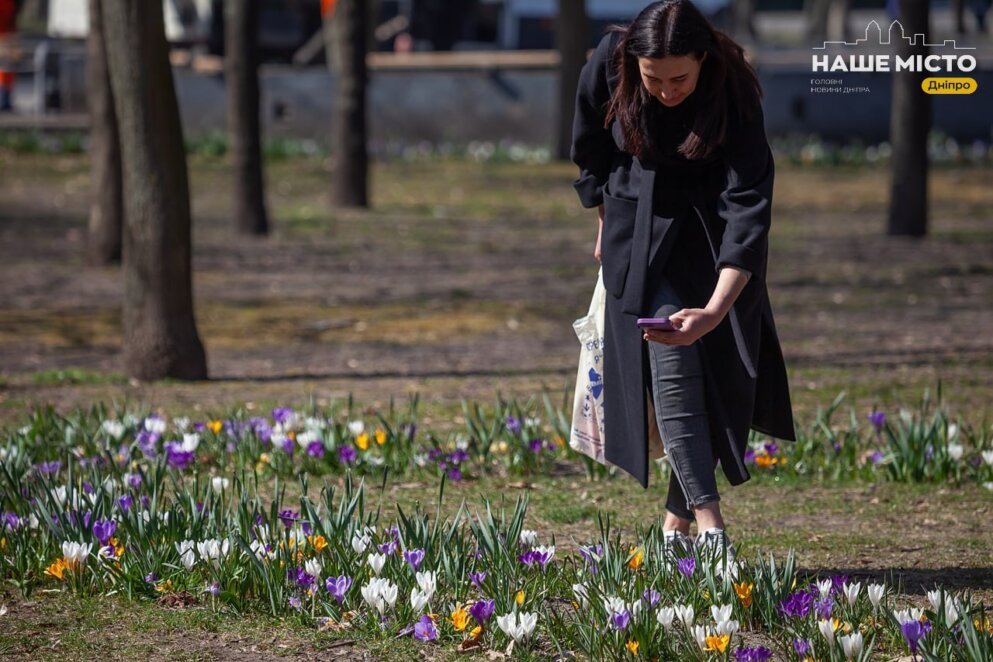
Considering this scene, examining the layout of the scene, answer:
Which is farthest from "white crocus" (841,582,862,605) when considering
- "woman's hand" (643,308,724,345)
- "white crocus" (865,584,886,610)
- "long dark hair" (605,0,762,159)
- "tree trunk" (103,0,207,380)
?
"tree trunk" (103,0,207,380)

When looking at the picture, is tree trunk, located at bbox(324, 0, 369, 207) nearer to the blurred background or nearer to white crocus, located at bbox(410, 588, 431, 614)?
the blurred background

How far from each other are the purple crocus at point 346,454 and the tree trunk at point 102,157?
229 inches

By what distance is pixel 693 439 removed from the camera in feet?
13.1

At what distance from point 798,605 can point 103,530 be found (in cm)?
194

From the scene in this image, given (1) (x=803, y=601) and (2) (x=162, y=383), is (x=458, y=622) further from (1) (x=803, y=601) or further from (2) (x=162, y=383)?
(2) (x=162, y=383)

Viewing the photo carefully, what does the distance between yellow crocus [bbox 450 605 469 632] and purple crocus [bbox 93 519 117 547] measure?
1.13m

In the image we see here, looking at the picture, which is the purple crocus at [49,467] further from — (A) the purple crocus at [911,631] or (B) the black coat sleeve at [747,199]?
(A) the purple crocus at [911,631]

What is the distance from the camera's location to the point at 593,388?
4.25m

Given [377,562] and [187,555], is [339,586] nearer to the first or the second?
[377,562]

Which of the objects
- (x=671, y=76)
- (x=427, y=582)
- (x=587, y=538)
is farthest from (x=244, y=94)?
(x=427, y=582)

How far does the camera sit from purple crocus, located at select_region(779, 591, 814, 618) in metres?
3.52

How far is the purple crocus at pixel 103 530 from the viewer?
415 centimetres

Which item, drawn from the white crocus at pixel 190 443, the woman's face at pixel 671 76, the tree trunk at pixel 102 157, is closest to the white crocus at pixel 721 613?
the woman's face at pixel 671 76

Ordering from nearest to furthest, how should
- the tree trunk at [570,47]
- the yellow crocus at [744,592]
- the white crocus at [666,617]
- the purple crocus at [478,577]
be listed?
the white crocus at [666,617], the yellow crocus at [744,592], the purple crocus at [478,577], the tree trunk at [570,47]
